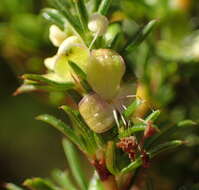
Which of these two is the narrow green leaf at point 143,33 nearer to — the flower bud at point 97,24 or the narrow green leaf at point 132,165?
the flower bud at point 97,24

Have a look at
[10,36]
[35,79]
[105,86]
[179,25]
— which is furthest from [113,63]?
[10,36]

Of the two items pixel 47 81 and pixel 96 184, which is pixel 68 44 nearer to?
pixel 47 81

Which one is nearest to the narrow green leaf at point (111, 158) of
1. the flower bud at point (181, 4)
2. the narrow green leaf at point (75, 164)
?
the narrow green leaf at point (75, 164)

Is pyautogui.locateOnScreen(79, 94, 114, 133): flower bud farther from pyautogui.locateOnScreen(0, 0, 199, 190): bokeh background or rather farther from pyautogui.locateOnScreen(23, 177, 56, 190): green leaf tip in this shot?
pyautogui.locateOnScreen(0, 0, 199, 190): bokeh background

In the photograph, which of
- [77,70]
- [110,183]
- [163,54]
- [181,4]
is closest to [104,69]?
[77,70]

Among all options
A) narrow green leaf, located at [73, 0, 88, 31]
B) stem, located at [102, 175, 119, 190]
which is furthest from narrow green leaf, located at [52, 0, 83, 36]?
stem, located at [102, 175, 119, 190]

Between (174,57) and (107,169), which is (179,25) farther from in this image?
(107,169)
